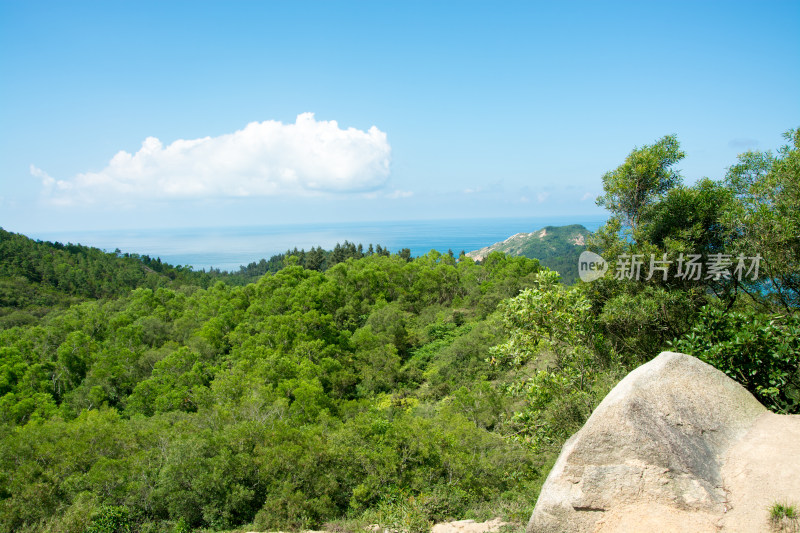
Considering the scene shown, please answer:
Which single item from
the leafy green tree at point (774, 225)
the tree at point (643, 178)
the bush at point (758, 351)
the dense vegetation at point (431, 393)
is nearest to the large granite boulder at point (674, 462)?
the bush at point (758, 351)

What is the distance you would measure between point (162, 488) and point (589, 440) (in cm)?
1394

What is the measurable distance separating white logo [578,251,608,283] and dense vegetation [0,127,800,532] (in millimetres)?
151

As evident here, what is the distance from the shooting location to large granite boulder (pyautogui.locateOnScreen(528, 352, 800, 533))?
5.76 metres

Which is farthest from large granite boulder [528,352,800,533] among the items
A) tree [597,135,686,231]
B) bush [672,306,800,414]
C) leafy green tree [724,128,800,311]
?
tree [597,135,686,231]

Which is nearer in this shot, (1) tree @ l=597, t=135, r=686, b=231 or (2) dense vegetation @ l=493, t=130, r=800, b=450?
(2) dense vegetation @ l=493, t=130, r=800, b=450

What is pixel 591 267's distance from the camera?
9.85 m

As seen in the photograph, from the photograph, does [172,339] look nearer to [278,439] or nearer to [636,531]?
[278,439]

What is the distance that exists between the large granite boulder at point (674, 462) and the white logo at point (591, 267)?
2943 mm

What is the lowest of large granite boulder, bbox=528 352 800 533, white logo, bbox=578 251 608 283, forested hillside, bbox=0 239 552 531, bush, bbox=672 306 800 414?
forested hillside, bbox=0 239 552 531
